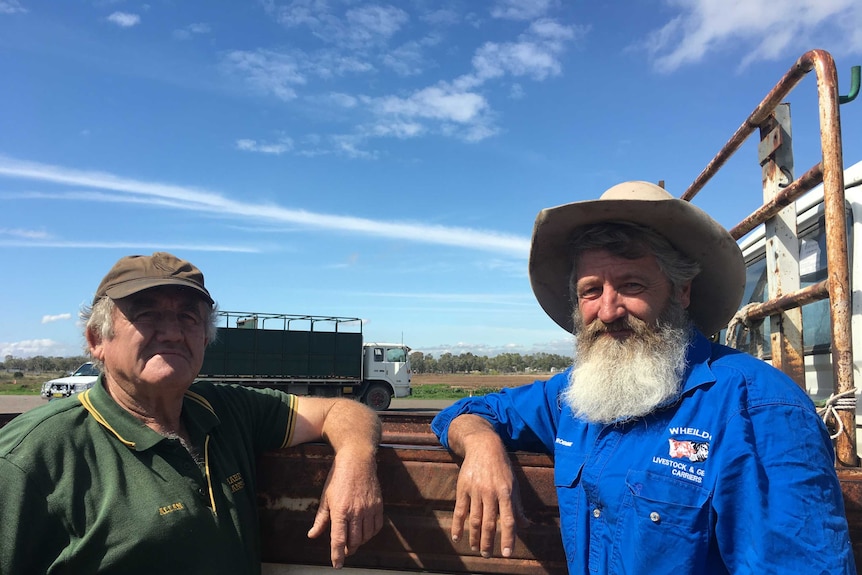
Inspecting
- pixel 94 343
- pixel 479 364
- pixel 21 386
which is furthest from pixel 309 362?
pixel 479 364

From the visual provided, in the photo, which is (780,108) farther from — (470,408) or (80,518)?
(80,518)

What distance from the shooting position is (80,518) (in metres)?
1.59

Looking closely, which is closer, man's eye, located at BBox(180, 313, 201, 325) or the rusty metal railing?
the rusty metal railing

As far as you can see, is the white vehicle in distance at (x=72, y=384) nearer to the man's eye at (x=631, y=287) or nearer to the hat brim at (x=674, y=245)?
the hat brim at (x=674, y=245)

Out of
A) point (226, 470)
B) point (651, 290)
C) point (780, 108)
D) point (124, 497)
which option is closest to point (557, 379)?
point (651, 290)

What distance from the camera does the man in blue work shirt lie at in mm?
1339

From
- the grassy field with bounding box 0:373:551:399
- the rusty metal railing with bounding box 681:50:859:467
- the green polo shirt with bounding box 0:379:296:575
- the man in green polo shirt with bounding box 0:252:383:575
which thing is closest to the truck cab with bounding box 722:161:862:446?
the rusty metal railing with bounding box 681:50:859:467

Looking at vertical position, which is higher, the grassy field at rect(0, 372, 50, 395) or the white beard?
the white beard

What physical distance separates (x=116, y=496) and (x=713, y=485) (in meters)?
1.56

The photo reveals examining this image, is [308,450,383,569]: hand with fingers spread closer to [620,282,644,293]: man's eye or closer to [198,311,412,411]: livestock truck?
[620,282,644,293]: man's eye

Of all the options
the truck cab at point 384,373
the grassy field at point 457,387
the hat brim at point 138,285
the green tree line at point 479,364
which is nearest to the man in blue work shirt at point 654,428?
the hat brim at point 138,285

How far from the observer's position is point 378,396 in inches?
783

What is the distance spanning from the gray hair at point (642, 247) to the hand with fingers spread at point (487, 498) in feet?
2.35

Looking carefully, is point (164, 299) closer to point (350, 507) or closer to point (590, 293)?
point (350, 507)
